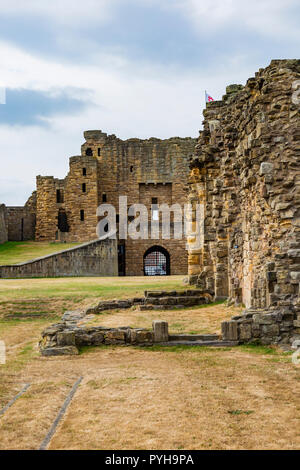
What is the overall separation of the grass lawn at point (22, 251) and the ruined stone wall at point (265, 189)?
1551 centimetres

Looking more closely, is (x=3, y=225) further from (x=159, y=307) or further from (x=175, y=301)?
(x=159, y=307)

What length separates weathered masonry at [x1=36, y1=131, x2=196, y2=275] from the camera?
1507 inches

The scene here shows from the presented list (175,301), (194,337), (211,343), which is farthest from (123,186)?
(211,343)

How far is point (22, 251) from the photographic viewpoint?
1231 inches

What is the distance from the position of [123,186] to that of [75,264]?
14.2m

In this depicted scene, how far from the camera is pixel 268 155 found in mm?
9680

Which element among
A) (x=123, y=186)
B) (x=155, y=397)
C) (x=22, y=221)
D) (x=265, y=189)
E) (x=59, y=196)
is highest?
(x=123, y=186)

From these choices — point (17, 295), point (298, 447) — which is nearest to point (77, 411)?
point (298, 447)

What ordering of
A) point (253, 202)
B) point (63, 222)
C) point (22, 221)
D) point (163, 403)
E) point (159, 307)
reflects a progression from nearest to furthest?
point (163, 403) < point (253, 202) < point (159, 307) < point (63, 222) < point (22, 221)

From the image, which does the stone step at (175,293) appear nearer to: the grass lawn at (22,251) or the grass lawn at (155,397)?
the grass lawn at (155,397)

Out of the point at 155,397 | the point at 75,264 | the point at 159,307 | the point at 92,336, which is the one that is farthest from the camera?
the point at 75,264

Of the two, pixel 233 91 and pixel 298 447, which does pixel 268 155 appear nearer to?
pixel 298 447

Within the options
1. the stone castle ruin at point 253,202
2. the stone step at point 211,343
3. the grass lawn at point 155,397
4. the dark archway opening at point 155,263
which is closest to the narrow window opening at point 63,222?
the dark archway opening at point 155,263

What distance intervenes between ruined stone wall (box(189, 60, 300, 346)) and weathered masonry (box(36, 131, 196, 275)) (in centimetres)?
2489
